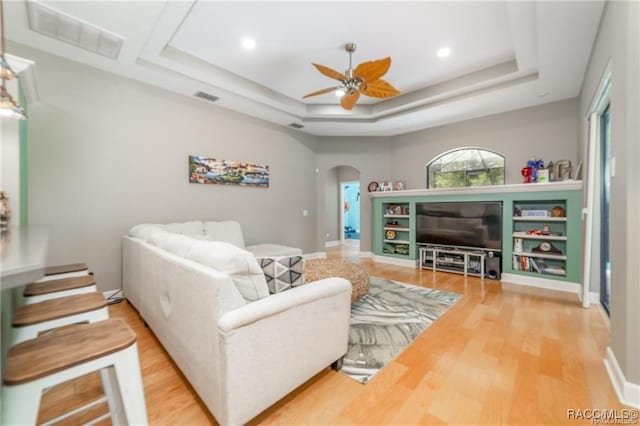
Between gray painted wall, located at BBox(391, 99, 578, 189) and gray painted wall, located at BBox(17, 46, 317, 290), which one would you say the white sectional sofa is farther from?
gray painted wall, located at BBox(391, 99, 578, 189)

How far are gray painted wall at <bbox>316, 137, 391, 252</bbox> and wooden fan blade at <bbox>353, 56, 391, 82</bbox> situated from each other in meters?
3.22

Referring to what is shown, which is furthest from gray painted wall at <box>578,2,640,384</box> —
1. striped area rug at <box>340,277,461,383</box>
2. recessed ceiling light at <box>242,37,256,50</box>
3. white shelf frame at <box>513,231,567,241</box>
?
recessed ceiling light at <box>242,37,256,50</box>

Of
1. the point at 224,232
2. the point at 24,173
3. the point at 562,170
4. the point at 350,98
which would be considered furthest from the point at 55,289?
the point at 562,170

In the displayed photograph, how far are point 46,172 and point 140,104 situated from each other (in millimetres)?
1372

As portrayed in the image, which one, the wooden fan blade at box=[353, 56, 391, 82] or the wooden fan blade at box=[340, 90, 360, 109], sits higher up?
the wooden fan blade at box=[353, 56, 391, 82]

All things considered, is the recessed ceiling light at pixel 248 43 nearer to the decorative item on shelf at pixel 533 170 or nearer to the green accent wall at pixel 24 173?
the green accent wall at pixel 24 173

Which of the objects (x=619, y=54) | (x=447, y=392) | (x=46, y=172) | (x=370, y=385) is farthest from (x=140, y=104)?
(x=619, y=54)

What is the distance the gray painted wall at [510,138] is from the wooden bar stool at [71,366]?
5.66 metres

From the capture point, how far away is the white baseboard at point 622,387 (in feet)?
5.08

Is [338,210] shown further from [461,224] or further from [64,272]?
[64,272]

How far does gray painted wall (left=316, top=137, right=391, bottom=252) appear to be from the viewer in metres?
6.26

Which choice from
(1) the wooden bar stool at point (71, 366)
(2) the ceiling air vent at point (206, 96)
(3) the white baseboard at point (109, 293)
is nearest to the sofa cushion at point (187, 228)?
(3) the white baseboard at point (109, 293)

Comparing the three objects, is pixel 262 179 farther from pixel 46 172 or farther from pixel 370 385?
pixel 370 385

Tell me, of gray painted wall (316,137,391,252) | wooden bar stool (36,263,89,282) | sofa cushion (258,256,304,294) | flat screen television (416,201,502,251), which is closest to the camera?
sofa cushion (258,256,304,294)
